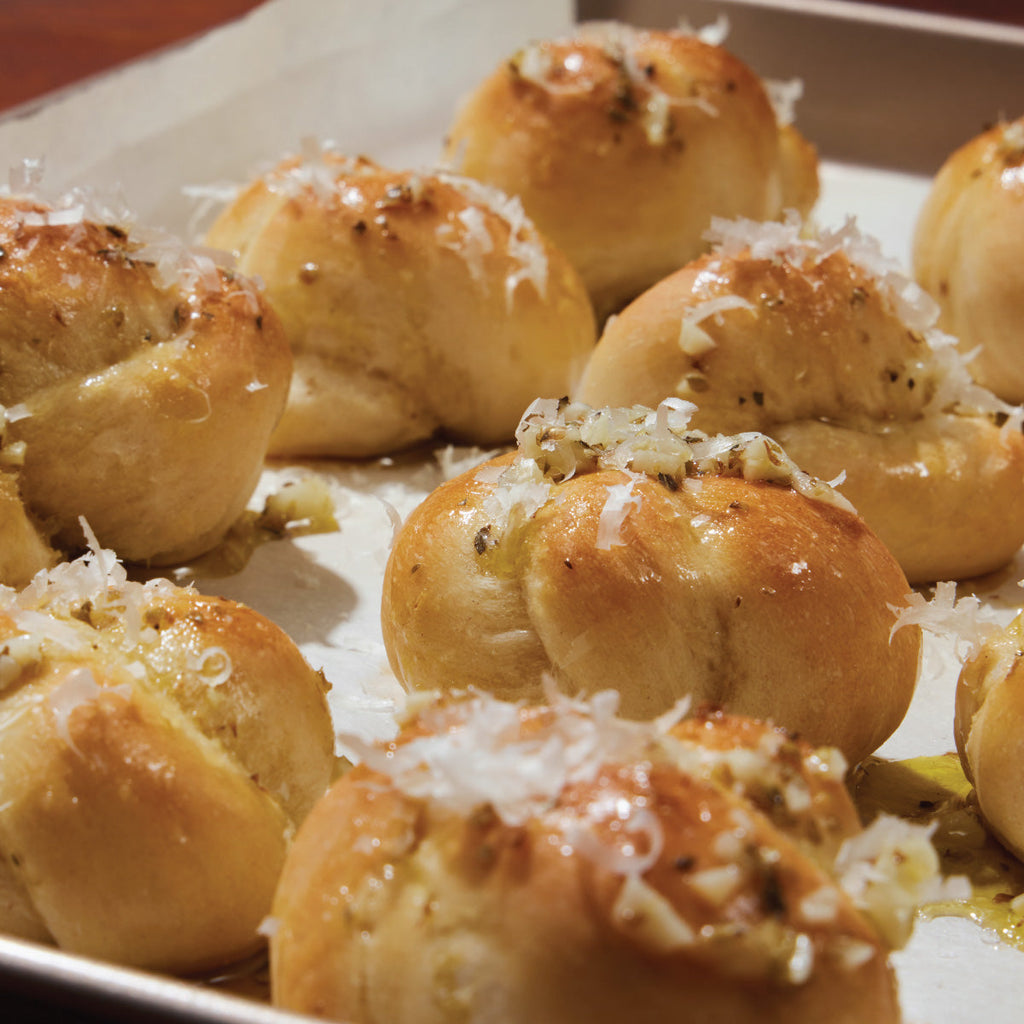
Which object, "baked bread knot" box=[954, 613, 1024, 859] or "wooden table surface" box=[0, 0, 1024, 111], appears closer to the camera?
"baked bread knot" box=[954, 613, 1024, 859]

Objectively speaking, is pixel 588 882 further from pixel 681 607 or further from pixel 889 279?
pixel 889 279

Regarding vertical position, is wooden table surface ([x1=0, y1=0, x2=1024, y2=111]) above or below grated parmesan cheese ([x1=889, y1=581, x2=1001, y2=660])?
above

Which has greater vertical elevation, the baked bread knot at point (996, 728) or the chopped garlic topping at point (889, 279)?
the chopped garlic topping at point (889, 279)

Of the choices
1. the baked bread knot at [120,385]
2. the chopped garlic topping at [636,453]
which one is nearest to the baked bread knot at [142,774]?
the chopped garlic topping at [636,453]

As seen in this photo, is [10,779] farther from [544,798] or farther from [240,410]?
[240,410]

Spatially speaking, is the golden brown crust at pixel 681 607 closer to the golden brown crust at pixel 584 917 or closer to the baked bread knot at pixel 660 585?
the baked bread knot at pixel 660 585

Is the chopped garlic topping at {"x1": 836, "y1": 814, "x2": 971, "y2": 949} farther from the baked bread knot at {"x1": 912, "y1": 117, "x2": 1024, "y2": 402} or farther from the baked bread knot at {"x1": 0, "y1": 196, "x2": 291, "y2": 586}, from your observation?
the baked bread knot at {"x1": 912, "y1": 117, "x2": 1024, "y2": 402}

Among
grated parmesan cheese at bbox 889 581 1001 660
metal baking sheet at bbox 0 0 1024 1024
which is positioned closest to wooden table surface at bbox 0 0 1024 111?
metal baking sheet at bbox 0 0 1024 1024

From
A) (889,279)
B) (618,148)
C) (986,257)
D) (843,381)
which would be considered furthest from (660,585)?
(618,148)
